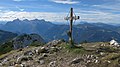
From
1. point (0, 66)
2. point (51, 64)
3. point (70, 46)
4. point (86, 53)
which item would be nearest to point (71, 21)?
point (70, 46)

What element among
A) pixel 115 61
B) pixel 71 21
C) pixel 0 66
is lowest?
pixel 0 66

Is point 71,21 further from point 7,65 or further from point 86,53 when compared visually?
point 7,65

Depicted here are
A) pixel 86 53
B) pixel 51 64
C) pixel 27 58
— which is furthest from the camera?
pixel 27 58

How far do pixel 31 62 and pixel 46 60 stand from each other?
1834 millimetres

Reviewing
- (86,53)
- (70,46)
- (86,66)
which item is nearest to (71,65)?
(86,66)

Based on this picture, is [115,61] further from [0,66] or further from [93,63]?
[0,66]

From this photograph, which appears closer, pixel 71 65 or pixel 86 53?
pixel 71 65

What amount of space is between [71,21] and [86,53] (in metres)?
5.82

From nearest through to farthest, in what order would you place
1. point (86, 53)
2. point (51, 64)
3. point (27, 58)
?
1. point (51, 64)
2. point (86, 53)
3. point (27, 58)

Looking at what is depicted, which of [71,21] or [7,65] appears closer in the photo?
[7,65]

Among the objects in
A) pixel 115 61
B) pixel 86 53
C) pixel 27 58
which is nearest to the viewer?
pixel 115 61

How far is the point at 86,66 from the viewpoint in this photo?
87.3ft

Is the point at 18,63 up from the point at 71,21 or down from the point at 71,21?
down

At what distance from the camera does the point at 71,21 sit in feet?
117
